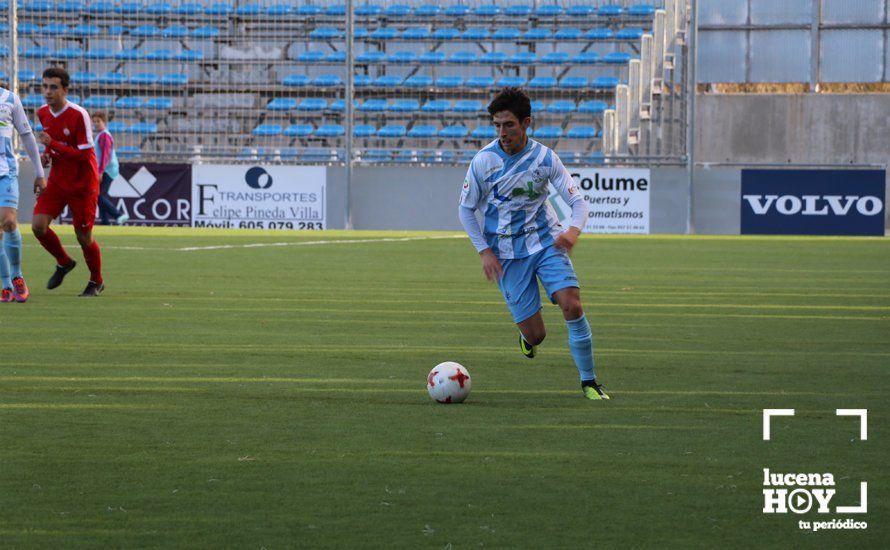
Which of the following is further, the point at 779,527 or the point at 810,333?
the point at 810,333

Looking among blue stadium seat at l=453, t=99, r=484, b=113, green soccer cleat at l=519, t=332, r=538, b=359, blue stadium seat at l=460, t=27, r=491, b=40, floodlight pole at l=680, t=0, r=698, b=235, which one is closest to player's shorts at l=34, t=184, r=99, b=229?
green soccer cleat at l=519, t=332, r=538, b=359

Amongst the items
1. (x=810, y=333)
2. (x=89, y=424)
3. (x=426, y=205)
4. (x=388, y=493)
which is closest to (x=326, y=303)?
(x=810, y=333)

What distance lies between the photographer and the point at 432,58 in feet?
133

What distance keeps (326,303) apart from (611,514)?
8.99m

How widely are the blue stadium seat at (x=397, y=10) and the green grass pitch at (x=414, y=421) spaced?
90.9 ft

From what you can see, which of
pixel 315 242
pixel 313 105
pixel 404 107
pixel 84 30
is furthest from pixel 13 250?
pixel 84 30

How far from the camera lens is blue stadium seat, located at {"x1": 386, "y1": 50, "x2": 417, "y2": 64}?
4081 centimetres

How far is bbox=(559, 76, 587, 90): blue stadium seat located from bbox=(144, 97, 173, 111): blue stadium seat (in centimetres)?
1084

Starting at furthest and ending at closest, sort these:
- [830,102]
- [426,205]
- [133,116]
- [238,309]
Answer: [133,116] → [830,102] → [426,205] → [238,309]

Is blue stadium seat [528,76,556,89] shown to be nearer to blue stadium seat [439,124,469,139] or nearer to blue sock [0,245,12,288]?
blue stadium seat [439,124,469,139]

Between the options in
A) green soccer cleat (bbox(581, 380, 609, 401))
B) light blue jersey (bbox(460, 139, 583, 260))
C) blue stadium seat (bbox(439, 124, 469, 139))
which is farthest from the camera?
blue stadium seat (bbox(439, 124, 469, 139))

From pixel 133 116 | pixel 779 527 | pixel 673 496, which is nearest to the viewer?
pixel 779 527

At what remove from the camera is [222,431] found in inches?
250

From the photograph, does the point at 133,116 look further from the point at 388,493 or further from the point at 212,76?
the point at 388,493
